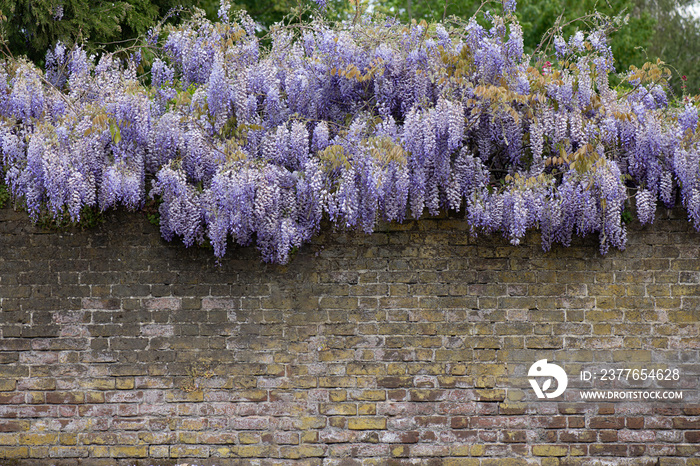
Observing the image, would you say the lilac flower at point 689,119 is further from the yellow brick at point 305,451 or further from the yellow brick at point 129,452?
the yellow brick at point 129,452

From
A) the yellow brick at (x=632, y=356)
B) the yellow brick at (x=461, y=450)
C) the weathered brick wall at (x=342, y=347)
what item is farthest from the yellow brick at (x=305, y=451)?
the yellow brick at (x=632, y=356)

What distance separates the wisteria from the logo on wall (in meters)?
0.89

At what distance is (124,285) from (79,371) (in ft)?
2.30

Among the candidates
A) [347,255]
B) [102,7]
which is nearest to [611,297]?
[347,255]

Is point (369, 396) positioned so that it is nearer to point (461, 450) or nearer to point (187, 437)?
point (461, 450)

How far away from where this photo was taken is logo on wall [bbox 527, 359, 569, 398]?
470 cm

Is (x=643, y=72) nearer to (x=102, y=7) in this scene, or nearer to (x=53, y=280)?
(x=53, y=280)

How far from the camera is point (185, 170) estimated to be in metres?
4.70

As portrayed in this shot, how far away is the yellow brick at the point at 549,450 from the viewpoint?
4.67 m

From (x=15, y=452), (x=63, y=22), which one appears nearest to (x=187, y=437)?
(x=15, y=452)

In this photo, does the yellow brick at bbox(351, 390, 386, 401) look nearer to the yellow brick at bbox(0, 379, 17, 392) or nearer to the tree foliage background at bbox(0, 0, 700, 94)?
the yellow brick at bbox(0, 379, 17, 392)

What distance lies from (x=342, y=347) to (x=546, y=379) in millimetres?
1487

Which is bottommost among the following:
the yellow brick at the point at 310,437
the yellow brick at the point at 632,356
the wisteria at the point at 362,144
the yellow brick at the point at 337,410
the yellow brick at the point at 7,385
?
the yellow brick at the point at 310,437

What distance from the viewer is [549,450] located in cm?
468
